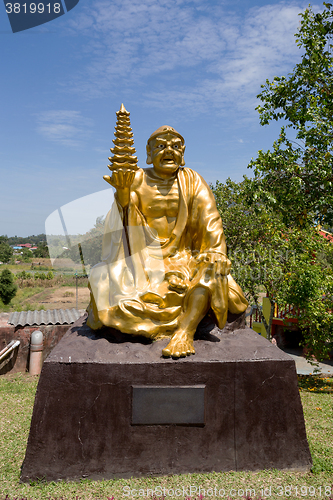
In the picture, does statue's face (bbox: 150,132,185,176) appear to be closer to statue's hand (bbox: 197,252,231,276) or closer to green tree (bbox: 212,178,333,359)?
statue's hand (bbox: 197,252,231,276)

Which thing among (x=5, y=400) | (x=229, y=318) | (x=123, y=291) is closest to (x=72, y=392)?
(x=123, y=291)

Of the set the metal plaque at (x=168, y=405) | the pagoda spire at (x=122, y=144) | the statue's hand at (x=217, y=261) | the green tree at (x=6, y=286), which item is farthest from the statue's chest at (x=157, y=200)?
the green tree at (x=6, y=286)

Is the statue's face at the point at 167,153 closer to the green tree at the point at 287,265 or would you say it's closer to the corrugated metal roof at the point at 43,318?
the green tree at the point at 287,265

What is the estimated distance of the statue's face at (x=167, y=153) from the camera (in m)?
4.33

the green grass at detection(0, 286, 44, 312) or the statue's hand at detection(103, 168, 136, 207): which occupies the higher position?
the statue's hand at detection(103, 168, 136, 207)

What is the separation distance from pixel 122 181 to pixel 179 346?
1799mm

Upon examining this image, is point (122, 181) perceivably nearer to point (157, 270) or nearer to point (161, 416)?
point (157, 270)

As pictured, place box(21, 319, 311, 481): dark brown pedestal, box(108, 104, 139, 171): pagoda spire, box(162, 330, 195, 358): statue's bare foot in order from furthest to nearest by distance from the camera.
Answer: box(108, 104, 139, 171): pagoda spire < box(162, 330, 195, 358): statue's bare foot < box(21, 319, 311, 481): dark brown pedestal

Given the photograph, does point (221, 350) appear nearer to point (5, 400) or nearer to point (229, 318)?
point (229, 318)

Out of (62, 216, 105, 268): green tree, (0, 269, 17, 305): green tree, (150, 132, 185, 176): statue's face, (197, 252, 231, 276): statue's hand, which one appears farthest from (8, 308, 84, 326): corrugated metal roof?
(0, 269, 17, 305): green tree

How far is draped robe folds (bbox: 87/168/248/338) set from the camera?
3783 millimetres

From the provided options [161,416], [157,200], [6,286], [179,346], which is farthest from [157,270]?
[6,286]

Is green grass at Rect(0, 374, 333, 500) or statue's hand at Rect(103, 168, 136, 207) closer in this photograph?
green grass at Rect(0, 374, 333, 500)

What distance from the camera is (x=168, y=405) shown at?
336 cm
